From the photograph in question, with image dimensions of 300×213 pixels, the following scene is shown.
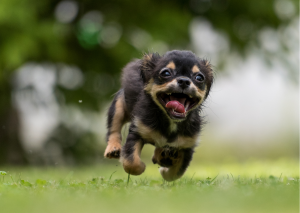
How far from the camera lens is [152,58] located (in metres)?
5.21

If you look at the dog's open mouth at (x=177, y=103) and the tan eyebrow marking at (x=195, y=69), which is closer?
the dog's open mouth at (x=177, y=103)

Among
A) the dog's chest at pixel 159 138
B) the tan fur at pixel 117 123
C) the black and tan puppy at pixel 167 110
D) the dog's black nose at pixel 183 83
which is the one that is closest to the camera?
the dog's black nose at pixel 183 83

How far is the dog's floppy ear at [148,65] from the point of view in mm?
5105

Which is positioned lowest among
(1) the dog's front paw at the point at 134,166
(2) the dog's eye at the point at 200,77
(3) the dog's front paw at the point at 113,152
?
(1) the dog's front paw at the point at 134,166

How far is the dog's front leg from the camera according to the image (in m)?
4.92

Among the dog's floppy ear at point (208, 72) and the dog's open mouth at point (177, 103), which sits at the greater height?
the dog's floppy ear at point (208, 72)

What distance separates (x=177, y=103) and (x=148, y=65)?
747 millimetres

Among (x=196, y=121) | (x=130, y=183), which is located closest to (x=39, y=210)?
(x=130, y=183)

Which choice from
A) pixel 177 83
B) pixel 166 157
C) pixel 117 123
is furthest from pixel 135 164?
pixel 117 123

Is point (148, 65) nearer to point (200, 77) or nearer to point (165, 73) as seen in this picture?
point (165, 73)

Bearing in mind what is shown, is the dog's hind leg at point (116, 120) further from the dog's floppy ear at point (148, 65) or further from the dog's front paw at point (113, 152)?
the dog's floppy ear at point (148, 65)

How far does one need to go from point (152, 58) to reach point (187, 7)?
6738 millimetres

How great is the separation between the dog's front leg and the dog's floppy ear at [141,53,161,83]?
63 centimetres

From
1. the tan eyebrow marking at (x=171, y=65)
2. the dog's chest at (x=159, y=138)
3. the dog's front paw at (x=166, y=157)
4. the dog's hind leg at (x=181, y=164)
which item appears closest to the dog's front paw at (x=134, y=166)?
the dog's chest at (x=159, y=138)
